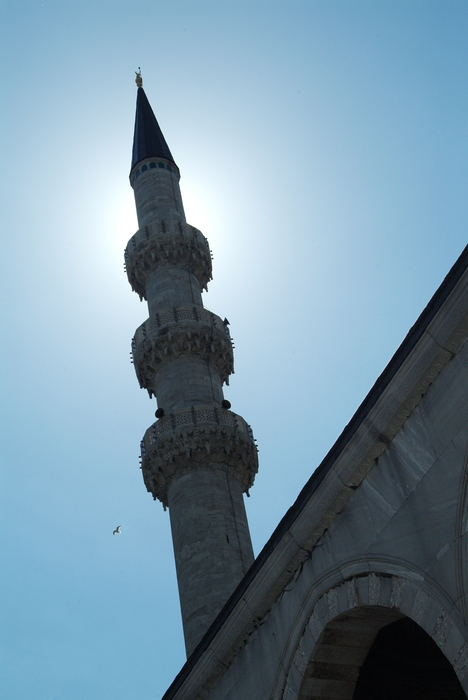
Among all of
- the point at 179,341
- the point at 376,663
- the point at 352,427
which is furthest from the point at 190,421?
the point at 352,427

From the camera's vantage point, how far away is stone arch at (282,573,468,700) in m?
8.17

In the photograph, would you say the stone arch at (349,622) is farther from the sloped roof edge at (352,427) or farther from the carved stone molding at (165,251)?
the carved stone molding at (165,251)

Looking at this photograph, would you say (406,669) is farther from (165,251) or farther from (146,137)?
(146,137)

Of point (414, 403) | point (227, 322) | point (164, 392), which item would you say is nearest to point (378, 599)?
point (414, 403)

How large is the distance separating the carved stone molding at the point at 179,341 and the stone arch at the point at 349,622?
1270cm

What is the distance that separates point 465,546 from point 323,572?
7.70 feet

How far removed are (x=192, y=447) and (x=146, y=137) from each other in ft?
44.7

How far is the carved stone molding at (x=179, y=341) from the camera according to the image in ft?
71.3

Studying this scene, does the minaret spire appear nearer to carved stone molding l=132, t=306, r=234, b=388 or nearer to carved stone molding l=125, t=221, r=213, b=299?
carved stone molding l=125, t=221, r=213, b=299

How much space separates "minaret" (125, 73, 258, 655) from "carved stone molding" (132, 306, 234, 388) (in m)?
0.03

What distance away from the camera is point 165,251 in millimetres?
24000

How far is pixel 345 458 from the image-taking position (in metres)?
9.27

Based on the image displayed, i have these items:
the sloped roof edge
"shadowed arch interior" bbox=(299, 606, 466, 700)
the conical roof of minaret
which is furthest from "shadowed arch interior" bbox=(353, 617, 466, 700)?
the conical roof of minaret

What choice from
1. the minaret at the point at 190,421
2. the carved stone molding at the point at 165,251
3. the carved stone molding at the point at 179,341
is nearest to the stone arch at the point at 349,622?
the minaret at the point at 190,421
